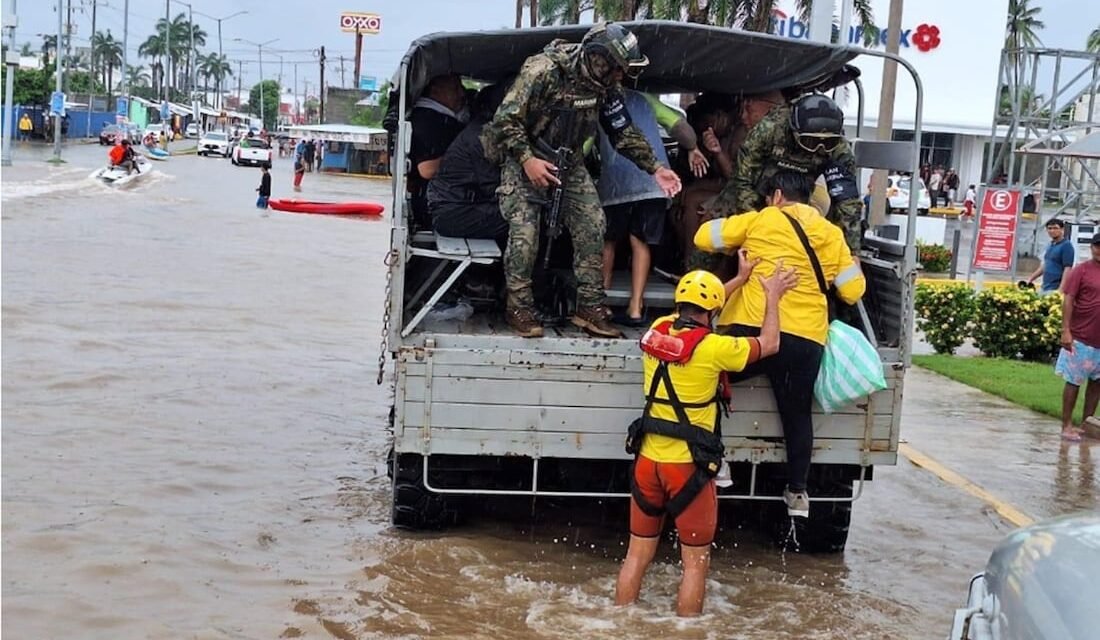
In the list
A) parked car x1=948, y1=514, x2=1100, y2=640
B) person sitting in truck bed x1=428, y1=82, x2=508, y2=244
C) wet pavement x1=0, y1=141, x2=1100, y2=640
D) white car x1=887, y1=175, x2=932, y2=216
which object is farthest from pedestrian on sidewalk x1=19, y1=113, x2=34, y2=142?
parked car x1=948, y1=514, x2=1100, y2=640

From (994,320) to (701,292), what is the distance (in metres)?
9.84

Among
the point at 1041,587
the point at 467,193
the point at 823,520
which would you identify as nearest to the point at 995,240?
the point at 823,520

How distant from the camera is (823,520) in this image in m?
6.73

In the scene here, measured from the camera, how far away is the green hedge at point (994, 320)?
13.9m

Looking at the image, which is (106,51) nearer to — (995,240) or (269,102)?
(269,102)

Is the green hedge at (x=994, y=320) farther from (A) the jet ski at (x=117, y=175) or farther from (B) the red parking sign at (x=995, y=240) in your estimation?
(A) the jet ski at (x=117, y=175)

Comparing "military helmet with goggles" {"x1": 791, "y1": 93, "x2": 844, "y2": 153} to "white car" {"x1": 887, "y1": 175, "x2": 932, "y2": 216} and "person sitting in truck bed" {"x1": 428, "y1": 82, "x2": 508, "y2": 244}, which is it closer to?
"person sitting in truck bed" {"x1": 428, "y1": 82, "x2": 508, "y2": 244}

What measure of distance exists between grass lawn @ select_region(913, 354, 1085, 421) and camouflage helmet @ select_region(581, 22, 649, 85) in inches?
263

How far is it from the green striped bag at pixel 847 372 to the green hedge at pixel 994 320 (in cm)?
841

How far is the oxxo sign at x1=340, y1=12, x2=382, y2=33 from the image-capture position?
11338 centimetres

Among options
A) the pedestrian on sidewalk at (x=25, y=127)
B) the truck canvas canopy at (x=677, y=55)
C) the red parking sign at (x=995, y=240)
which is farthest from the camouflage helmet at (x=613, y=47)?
the pedestrian on sidewalk at (x=25, y=127)

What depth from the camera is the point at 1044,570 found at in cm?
297

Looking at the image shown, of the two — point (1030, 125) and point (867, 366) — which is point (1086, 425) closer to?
point (867, 366)

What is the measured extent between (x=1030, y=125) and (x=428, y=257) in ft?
62.2
